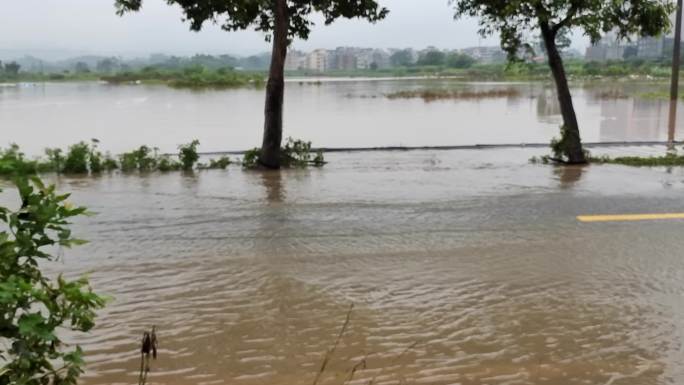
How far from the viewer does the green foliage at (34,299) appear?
2.03 metres

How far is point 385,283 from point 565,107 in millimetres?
8406

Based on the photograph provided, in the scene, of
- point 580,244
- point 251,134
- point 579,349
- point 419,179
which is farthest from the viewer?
point 251,134

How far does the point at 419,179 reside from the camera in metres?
10.5

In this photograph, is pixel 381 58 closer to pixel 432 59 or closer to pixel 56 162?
pixel 432 59

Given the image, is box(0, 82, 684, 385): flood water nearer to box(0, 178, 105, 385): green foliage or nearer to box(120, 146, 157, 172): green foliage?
box(120, 146, 157, 172): green foliage

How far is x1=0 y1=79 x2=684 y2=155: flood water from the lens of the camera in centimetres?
Answer: 1802

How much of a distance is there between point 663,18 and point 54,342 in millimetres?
11954

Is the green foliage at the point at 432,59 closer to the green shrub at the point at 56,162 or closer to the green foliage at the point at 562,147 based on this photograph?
the green foliage at the point at 562,147

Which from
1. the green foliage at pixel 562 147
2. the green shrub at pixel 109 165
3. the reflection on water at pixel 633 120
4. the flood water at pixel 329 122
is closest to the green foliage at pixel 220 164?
the green shrub at pixel 109 165

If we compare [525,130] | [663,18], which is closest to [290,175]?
[663,18]

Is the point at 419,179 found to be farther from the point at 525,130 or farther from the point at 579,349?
the point at 525,130

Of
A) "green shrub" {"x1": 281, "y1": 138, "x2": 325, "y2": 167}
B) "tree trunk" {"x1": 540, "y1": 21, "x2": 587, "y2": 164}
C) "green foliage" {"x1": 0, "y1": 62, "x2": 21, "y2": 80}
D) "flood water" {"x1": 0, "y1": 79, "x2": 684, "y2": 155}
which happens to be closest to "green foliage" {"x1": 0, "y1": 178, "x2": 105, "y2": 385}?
"green shrub" {"x1": 281, "y1": 138, "x2": 325, "y2": 167}

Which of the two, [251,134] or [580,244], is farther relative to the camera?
[251,134]

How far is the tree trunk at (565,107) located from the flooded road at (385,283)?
2.79 metres
